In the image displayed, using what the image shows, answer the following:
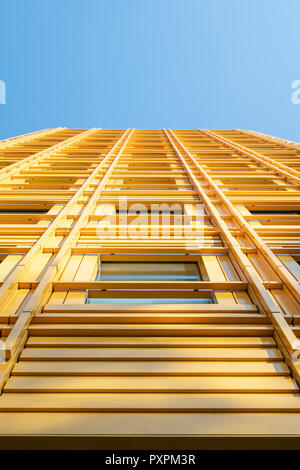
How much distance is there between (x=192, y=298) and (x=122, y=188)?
4.24m

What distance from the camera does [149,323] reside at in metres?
2.85

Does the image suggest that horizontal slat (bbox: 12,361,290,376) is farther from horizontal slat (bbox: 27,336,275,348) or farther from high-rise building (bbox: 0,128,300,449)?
horizontal slat (bbox: 27,336,275,348)

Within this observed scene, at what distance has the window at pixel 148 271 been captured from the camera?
3971mm

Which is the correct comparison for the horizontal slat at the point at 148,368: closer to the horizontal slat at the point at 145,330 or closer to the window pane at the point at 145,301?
the horizontal slat at the point at 145,330

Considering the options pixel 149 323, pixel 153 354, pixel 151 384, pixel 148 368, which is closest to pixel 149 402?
pixel 151 384

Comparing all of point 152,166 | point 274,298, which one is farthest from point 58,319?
point 152,166

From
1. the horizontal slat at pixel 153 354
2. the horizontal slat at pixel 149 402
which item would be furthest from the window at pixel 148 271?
the horizontal slat at pixel 149 402

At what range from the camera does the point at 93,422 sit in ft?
6.34

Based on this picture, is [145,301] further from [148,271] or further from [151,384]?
[151,384]

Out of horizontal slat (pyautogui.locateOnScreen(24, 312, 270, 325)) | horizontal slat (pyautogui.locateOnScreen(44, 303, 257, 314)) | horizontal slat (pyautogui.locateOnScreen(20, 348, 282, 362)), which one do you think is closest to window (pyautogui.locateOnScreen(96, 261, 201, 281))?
horizontal slat (pyautogui.locateOnScreen(44, 303, 257, 314))

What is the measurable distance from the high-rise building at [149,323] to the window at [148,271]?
0.02 m

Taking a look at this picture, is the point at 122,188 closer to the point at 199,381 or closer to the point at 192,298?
the point at 192,298

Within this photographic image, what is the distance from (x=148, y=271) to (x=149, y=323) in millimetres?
1272

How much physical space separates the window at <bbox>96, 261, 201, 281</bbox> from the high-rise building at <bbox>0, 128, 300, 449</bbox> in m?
0.02
